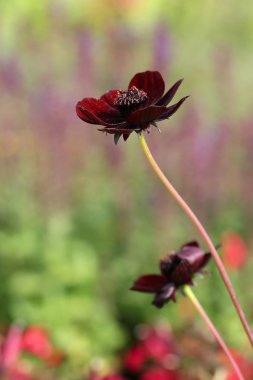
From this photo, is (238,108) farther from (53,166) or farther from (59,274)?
(59,274)

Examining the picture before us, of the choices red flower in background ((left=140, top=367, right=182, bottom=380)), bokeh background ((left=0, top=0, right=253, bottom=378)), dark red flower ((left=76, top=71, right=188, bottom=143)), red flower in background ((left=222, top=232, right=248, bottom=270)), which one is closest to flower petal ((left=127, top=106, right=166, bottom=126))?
dark red flower ((left=76, top=71, right=188, bottom=143))

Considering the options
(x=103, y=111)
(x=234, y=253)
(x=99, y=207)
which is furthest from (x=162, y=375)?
(x=99, y=207)

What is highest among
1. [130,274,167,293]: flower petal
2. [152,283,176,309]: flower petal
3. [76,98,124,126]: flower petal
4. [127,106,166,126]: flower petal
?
[76,98,124,126]: flower petal

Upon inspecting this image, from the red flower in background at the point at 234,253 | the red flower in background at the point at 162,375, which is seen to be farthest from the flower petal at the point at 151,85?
the red flower in background at the point at 234,253

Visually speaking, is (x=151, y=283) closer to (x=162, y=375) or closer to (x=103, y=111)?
(x=103, y=111)

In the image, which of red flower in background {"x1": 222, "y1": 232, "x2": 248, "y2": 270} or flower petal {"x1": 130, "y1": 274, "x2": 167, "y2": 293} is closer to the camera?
flower petal {"x1": 130, "y1": 274, "x2": 167, "y2": 293}

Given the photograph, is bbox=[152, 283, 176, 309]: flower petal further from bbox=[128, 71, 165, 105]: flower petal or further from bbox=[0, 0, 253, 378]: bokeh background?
bbox=[0, 0, 253, 378]: bokeh background
